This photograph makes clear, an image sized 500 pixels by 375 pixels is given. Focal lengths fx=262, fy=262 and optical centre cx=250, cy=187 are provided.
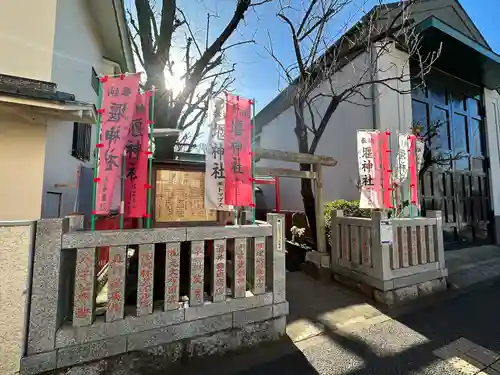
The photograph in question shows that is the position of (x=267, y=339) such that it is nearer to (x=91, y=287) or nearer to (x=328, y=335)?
(x=328, y=335)

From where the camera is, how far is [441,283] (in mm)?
5594

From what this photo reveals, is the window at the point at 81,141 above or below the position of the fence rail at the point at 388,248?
above

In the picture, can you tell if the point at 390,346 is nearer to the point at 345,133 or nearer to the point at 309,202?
the point at 309,202

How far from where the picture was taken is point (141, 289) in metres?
3.01

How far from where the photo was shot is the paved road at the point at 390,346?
9.99 ft

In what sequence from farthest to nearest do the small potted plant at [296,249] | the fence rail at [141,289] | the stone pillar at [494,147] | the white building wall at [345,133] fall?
the stone pillar at [494,147] < the white building wall at [345,133] < the small potted plant at [296,249] < the fence rail at [141,289]

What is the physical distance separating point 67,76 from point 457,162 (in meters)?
12.5

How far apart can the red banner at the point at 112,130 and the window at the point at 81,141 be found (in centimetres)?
349

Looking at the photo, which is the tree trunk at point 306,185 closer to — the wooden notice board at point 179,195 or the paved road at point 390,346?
the paved road at point 390,346

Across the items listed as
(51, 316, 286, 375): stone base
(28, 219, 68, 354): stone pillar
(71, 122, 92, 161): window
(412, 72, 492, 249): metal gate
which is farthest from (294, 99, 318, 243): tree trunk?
(28, 219, 68, 354): stone pillar

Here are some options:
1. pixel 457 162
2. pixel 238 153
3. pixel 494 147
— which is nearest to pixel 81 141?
pixel 238 153

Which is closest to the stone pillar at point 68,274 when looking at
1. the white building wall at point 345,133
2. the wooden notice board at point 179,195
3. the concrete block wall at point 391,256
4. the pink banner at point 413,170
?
the wooden notice board at point 179,195

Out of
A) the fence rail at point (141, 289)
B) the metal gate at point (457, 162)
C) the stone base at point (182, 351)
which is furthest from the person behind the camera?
the metal gate at point (457, 162)

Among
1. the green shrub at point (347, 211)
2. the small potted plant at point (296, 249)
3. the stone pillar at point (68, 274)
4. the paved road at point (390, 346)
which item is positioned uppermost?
the green shrub at point (347, 211)
